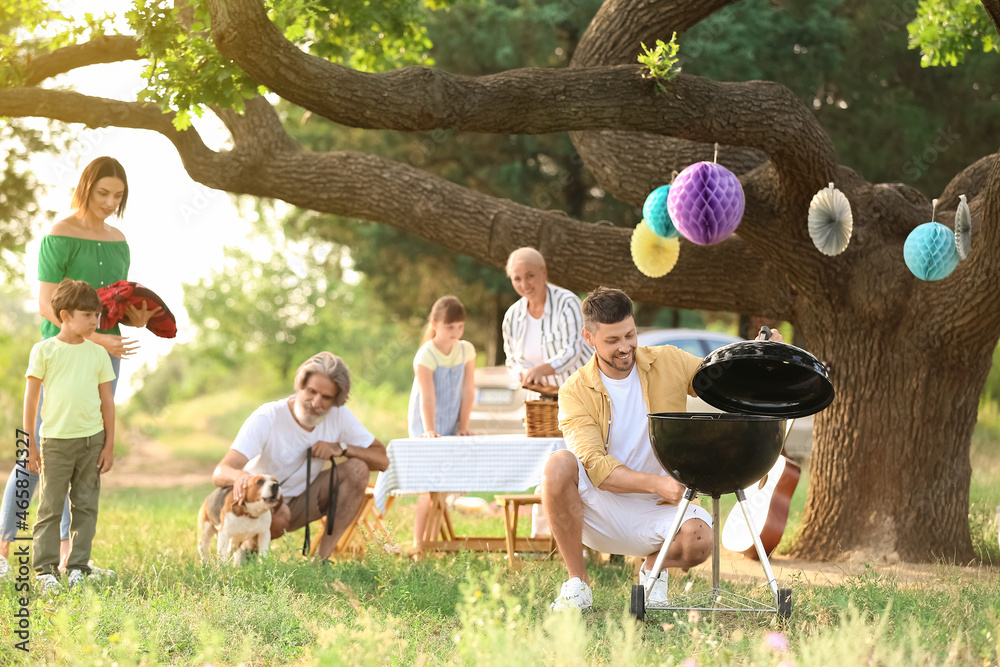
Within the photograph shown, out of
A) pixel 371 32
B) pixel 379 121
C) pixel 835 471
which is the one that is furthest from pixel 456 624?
pixel 371 32

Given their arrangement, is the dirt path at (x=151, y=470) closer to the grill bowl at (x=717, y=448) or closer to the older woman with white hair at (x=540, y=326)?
the older woman with white hair at (x=540, y=326)

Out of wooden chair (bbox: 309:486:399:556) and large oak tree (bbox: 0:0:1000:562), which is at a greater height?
large oak tree (bbox: 0:0:1000:562)

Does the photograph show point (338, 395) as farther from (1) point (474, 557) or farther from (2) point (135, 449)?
(2) point (135, 449)

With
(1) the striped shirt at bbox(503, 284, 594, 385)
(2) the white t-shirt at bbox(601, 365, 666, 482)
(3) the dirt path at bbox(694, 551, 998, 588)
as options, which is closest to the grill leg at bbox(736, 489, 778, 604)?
(2) the white t-shirt at bbox(601, 365, 666, 482)

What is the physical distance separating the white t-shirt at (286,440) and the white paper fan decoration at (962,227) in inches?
142

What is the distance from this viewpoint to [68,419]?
17.4ft

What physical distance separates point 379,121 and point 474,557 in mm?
2636

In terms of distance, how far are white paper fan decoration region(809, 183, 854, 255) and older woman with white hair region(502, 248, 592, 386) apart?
1508 mm

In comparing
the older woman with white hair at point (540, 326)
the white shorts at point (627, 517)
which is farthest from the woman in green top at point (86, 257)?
the white shorts at point (627, 517)

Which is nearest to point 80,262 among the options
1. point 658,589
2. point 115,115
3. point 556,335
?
point 115,115

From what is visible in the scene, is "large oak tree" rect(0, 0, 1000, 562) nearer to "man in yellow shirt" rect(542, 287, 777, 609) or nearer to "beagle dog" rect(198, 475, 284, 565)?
"man in yellow shirt" rect(542, 287, 777, 609)

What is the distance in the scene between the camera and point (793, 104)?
20.1ft

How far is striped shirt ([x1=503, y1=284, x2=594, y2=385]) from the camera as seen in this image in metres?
6.39

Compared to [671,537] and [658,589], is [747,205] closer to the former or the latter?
[658,589]
